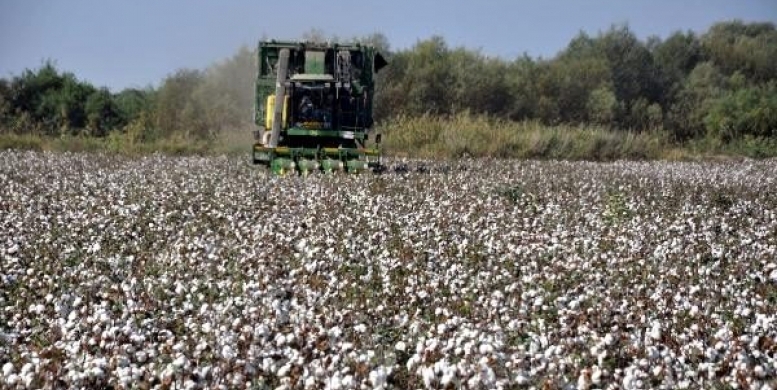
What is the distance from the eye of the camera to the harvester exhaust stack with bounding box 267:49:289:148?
2016cm

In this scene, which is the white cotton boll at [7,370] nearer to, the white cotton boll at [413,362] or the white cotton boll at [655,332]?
the white cotton boll at [413,362]

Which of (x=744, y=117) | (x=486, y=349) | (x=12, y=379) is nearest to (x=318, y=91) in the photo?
(x=486, y=349)

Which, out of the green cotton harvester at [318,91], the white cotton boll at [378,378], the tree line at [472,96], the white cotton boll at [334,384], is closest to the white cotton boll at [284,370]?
the white cotton boll at [334,384]

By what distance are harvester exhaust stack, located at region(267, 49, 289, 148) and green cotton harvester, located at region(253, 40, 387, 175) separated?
21 millimetres

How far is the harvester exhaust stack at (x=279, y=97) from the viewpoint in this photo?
20.2 meters

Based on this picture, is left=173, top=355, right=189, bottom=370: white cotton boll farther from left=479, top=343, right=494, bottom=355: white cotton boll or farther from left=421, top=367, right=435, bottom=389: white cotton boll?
left=479, top=343, right=494, bottom=355: white cotton boll

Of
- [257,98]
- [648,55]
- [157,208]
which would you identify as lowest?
[157,208]

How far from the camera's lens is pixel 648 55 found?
56469 mm

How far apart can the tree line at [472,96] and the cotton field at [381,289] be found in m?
22.8

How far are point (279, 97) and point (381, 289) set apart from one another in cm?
1315

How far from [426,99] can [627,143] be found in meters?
12.3

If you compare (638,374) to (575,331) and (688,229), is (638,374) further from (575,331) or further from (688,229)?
(688,229)

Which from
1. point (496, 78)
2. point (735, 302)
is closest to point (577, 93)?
point (496, 78)

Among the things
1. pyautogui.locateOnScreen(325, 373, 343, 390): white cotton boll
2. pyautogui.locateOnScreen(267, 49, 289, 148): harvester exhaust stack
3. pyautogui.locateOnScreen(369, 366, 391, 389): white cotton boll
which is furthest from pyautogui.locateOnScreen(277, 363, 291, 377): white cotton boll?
pyautogui.locateOnScreen(267, 49, 289, 148): harvester exhaust stack
